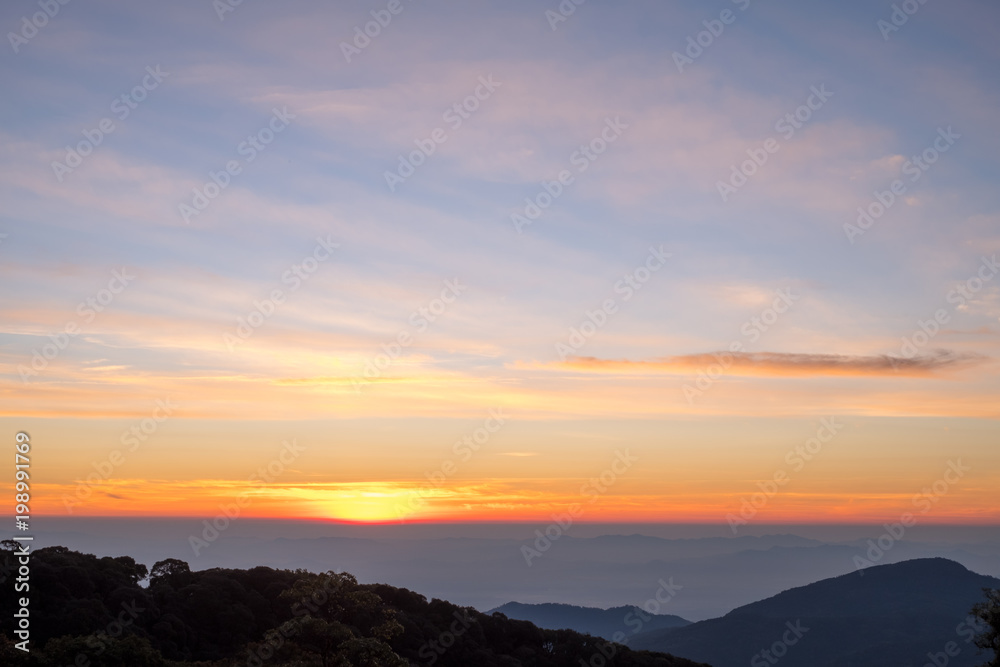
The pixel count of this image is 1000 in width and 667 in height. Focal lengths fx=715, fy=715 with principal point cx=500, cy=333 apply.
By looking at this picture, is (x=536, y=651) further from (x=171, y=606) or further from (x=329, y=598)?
(x=329, y=598)

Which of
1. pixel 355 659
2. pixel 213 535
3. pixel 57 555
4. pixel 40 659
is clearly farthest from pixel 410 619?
pixel 40 659

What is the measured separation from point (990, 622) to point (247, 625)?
1991 inches

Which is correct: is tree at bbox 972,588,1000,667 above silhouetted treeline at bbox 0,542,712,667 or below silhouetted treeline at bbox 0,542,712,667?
below

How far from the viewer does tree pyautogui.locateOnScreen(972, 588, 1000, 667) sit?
1534 inches

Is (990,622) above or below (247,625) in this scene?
below

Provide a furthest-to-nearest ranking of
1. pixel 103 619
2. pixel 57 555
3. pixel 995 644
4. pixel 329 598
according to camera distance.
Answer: pixel 57 555
pixel 103 619
pixel 995 644
pixel 329 598

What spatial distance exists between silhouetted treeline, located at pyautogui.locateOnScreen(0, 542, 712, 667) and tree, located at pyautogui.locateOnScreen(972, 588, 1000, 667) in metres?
31.9

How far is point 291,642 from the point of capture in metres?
32.5

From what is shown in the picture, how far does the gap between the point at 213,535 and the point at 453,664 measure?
23.1 metres

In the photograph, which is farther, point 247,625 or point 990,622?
point 247,625

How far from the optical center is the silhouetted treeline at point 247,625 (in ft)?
104

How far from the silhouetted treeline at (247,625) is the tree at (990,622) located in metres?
31.9

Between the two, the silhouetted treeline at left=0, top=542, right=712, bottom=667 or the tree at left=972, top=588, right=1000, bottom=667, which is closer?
the silhouetted treeline at left=0, top=542, right=712, bottom=667

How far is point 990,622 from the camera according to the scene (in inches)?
1547
